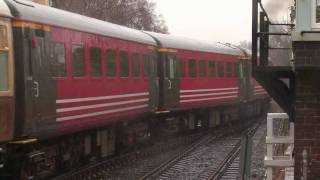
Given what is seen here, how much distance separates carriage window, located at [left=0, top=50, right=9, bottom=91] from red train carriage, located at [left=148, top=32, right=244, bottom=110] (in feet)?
28.7

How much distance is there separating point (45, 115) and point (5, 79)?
4.35 ft

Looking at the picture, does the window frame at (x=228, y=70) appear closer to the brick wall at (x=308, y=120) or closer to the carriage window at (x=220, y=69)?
the carriage window at (x=220, y=69)

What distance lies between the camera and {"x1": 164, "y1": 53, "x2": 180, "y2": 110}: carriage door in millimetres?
18031

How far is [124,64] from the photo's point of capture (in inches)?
573

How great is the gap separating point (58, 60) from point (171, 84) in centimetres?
758

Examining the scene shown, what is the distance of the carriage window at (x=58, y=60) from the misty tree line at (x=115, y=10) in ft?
102

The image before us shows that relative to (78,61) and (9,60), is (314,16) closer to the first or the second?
(9,60)

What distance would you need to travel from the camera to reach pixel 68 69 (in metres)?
11.4

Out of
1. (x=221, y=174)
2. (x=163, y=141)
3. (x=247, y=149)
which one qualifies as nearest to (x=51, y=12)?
(x=221, y=174)

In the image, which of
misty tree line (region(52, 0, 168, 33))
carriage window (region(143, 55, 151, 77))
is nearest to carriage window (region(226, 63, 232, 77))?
carriage window (region(143, 55, 151, 77))

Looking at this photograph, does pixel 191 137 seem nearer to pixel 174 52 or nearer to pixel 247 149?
pixel 174 52

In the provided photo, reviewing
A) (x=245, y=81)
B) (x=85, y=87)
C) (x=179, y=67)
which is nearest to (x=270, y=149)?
(x=85, y=87)

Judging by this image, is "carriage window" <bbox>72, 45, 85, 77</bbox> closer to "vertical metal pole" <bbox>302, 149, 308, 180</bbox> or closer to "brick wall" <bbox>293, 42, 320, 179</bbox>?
"brick wall" <bbox>293, 42, 320, 179</bbox>

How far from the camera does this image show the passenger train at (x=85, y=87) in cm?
959
